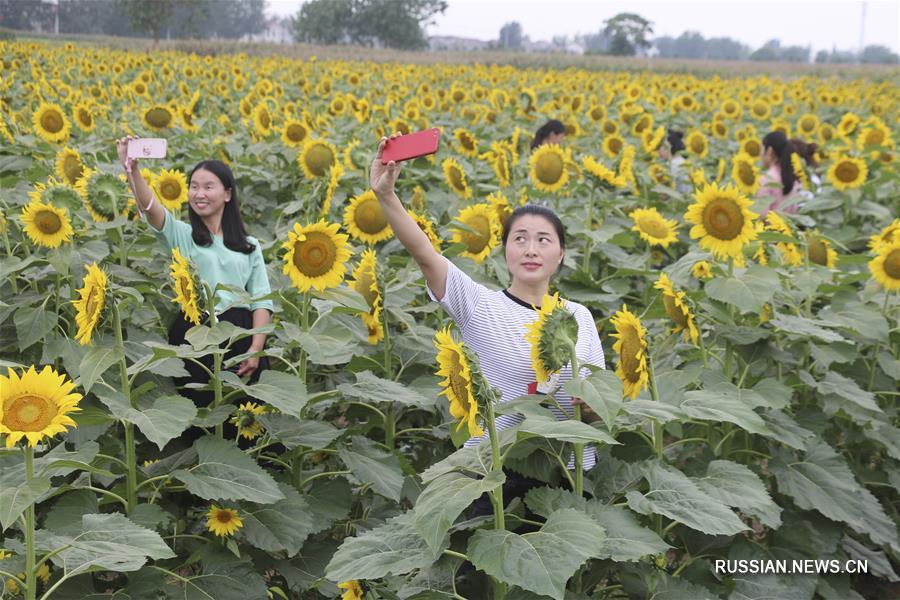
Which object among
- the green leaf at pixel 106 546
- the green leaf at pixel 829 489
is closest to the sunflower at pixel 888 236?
the green leaf at pixel 829 489

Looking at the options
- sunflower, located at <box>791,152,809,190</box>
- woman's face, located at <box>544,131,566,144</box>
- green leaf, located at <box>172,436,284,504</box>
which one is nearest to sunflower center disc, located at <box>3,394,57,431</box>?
green leaf, located at <box>172,436,284,504</box>

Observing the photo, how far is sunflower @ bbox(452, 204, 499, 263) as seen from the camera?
3.91 m

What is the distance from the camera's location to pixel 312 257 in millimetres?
2842

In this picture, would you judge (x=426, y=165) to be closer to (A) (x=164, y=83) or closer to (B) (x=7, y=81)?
(B) (x=7, y=81)

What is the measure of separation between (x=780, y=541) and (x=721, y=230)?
3.69 ft

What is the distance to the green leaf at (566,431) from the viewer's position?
1.94 metres

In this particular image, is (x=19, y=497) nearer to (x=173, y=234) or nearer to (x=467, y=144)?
(x=173, y=234)

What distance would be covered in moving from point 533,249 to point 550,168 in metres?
2.61

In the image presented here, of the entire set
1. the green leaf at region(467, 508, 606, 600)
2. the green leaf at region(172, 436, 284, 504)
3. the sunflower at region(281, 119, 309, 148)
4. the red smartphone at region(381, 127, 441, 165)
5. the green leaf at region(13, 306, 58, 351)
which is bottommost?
the green leaf at region(172, 436, 284, 504)

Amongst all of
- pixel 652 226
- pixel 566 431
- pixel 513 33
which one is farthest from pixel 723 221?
pixel 513 33

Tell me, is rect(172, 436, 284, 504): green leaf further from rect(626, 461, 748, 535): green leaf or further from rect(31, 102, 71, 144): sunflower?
rect(31, 102, 71, 144): sunflower

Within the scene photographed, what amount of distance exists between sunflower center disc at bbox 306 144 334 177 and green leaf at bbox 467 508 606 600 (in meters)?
3.67

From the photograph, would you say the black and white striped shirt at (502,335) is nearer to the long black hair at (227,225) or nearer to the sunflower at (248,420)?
the sunflower at (248,420)

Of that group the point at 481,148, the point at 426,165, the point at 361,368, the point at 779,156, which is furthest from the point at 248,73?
the point at 361,368
